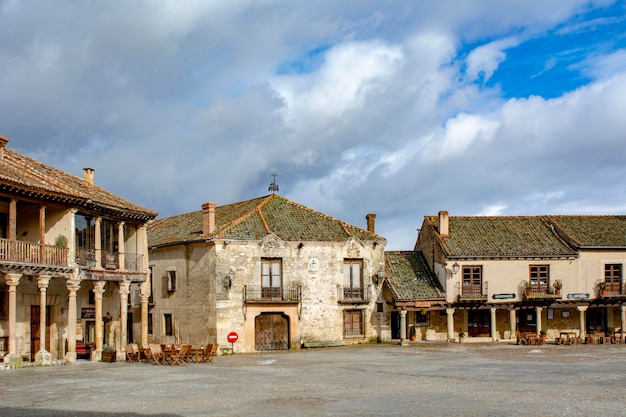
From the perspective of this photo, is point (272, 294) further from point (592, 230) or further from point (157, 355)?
point (592, 230)

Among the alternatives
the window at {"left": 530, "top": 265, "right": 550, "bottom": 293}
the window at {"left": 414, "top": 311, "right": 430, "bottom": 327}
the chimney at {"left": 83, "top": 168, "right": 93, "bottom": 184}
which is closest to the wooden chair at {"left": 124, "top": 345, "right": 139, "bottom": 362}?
the chimney at {"left": 83, "top": 168, "right": 93, "bottom": 184}

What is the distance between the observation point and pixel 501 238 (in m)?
46.1

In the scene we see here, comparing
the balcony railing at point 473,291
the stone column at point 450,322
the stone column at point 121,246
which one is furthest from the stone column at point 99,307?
the balcony railing at point 473,291

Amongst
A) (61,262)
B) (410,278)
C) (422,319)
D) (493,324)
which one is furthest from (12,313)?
(493,324)

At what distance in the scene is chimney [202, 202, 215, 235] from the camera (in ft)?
133

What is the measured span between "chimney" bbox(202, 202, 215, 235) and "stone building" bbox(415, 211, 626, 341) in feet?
42.4

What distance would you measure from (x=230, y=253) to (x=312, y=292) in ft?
16.3

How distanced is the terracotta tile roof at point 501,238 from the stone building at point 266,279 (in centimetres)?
498

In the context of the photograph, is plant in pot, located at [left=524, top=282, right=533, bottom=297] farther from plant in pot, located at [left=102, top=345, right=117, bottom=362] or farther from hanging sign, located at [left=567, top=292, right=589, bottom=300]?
plant in pot, located at [left=102, top=345, right=117, bottom=362]

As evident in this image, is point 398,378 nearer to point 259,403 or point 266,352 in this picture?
point 259,403

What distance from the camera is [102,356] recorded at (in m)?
31.9

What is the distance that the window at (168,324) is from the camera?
4229 centimetres

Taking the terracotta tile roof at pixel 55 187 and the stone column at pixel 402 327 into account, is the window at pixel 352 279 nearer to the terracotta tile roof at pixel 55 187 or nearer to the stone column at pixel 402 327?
the stone column at pixel 402 327

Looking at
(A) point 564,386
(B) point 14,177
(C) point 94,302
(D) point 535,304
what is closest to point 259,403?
(A) point 564,386
